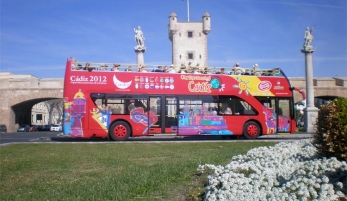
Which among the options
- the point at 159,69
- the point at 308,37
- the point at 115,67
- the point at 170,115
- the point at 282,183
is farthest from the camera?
the point at 308,37

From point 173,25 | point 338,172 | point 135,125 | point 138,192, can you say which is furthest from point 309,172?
point 173,25

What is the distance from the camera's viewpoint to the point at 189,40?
59.9 m

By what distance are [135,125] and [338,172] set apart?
12551 mm

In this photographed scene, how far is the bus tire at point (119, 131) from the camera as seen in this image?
53.9ft

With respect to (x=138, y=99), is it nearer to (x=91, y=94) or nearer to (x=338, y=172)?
(x=91, y=94)

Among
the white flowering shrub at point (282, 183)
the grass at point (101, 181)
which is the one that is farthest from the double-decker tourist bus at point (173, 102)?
the white flowering shrub at point (282, 183)

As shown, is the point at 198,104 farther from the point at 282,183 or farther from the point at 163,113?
the point at 282,183

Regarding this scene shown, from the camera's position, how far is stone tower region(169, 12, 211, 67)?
59406 millimetres

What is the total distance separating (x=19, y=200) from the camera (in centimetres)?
484

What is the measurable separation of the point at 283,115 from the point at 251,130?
2.06m

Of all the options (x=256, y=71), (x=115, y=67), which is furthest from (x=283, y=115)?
(x=115, y=67)

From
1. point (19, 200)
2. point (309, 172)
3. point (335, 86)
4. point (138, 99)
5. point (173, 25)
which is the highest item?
point (173, 25)

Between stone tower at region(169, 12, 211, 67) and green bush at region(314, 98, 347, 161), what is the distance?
53.9 metres

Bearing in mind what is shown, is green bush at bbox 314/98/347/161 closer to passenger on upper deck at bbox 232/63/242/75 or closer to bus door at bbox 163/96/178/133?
bus door at bbox 163/96/178/133
